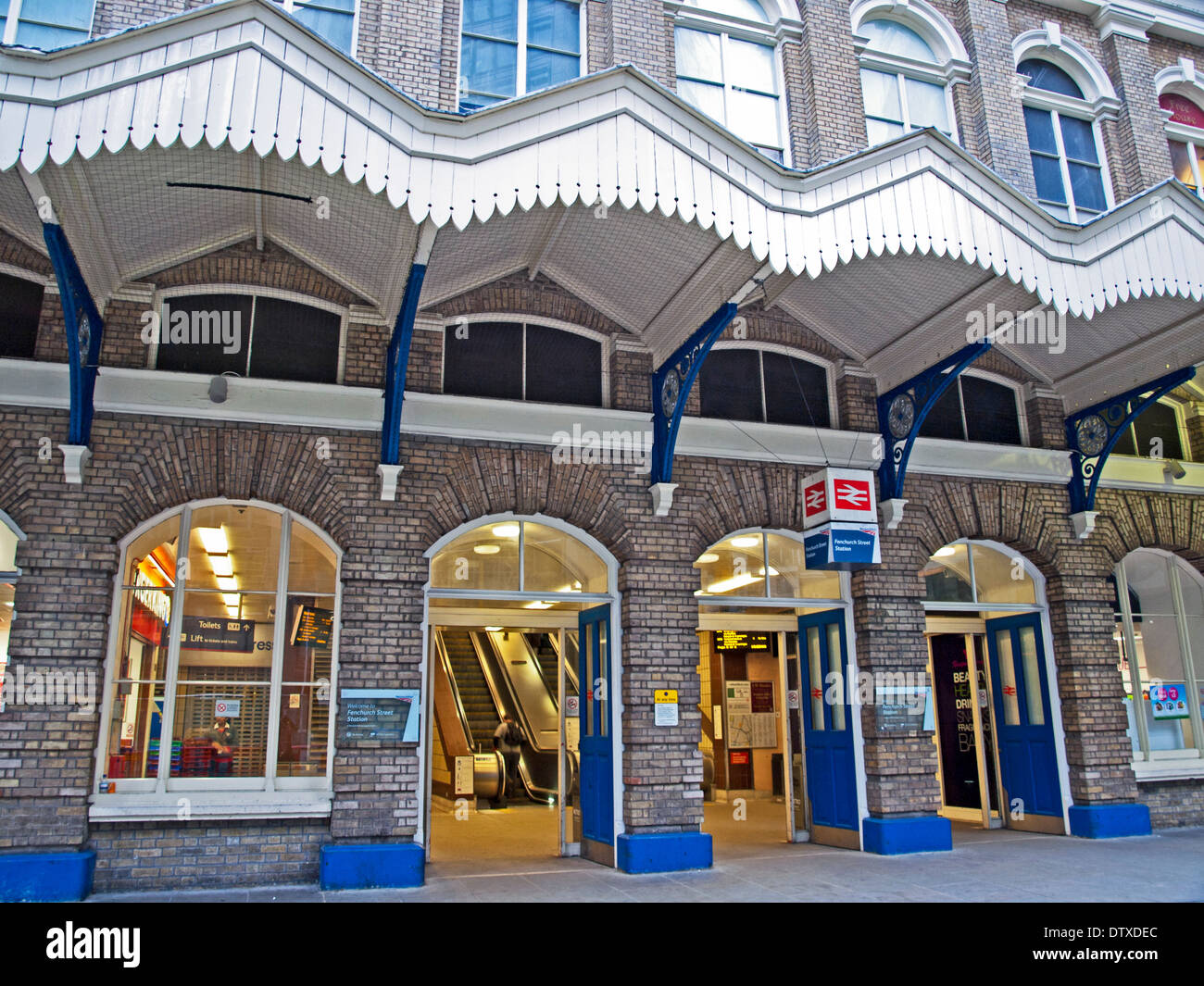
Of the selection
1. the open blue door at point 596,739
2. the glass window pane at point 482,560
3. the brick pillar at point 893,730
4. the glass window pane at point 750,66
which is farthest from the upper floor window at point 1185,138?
the glass window pane at point 482,560

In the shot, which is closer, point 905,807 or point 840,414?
point 905,807

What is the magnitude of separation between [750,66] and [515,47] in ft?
11.1

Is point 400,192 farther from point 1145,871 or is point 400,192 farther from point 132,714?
point 1145,871

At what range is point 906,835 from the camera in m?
10.5

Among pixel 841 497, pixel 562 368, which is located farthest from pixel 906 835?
pixel 562 368

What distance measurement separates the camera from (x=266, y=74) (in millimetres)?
7082

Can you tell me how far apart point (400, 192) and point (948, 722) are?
11136 millimetres

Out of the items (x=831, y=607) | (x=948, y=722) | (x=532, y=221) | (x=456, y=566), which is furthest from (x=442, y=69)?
(x=948, y=722)

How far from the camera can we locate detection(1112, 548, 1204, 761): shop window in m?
12.7

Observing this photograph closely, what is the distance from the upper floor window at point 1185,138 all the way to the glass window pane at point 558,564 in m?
11.8

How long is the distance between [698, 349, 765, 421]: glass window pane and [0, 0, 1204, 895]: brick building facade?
0.20 m

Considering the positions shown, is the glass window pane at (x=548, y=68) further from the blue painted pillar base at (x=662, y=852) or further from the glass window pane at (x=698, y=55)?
the blue painted pillar base at (x=662, y=852)

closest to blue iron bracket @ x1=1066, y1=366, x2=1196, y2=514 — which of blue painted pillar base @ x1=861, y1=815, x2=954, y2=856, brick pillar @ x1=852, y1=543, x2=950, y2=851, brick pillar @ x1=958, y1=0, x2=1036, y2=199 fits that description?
brick pillar @ x1=852, y1=543, x2=950, y2=851

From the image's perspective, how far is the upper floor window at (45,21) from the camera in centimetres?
1036
